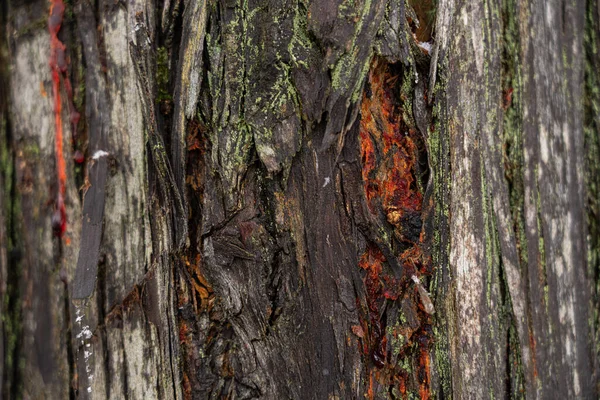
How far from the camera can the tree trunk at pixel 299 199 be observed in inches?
44.2

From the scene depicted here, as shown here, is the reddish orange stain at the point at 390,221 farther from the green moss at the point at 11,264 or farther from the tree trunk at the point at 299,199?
the green moss at the point at 11,264

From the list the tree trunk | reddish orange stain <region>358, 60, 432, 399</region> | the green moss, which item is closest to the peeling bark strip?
the tree trunk

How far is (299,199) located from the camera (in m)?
1.24

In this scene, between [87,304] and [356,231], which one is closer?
[87,304]

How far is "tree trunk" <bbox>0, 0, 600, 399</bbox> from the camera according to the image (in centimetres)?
112

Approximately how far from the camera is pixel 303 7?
47.3 inches

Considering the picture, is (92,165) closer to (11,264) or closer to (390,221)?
(11,264)

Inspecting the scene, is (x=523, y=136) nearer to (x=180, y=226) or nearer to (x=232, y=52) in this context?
(x=232, y=52)

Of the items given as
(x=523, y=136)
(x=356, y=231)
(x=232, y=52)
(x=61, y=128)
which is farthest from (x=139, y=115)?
(x=523, y=136)

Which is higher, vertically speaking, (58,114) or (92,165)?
(58,114)

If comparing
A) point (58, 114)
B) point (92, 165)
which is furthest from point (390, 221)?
point (58, 114)

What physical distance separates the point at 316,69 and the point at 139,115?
45 cm

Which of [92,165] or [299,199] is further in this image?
[299,199]

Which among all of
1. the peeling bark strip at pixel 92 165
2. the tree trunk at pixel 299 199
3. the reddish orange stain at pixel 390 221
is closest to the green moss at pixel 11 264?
the tree trunk at pixel 299 199
